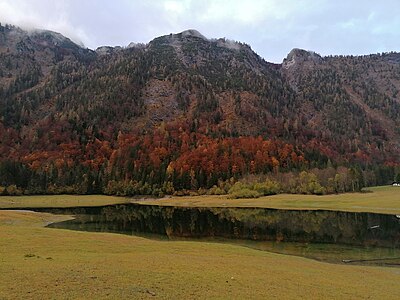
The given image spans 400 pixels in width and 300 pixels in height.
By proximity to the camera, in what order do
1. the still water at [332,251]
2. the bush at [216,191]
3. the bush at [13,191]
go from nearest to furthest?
1. the still water at [332,251]
2. the bush at [13,191]
3. the bush at [216,191]

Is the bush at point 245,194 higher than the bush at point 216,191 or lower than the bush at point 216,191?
lower

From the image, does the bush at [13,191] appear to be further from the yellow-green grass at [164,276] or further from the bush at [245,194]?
the yellow-green grass at [164,276]

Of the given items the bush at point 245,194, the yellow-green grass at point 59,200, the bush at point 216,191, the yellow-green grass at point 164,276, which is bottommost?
the yellow-green grass at point 164,276

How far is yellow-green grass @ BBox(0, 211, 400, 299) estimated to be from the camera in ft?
70.0

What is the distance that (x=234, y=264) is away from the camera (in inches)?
1289

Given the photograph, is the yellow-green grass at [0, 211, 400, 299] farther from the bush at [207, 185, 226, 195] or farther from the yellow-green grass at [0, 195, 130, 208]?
the bush at [207, 185, 226, 195]

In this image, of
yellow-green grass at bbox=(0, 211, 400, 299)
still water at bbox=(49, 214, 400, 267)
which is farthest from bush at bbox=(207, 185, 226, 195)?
yellow-green grass at bbox=(0, 211, 400, 299)

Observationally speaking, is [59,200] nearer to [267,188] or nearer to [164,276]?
[267,188]

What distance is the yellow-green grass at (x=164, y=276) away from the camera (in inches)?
840

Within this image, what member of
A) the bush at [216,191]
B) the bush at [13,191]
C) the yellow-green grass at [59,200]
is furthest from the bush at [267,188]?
the bush at [13,191]

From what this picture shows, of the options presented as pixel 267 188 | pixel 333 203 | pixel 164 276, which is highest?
pixel 267 188

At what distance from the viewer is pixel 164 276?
995 inches

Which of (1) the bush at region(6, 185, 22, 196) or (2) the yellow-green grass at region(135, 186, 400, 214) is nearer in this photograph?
(2) the yellow-green grass at region(135, 186, 400, 214)

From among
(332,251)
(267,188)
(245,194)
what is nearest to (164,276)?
(332,251)
